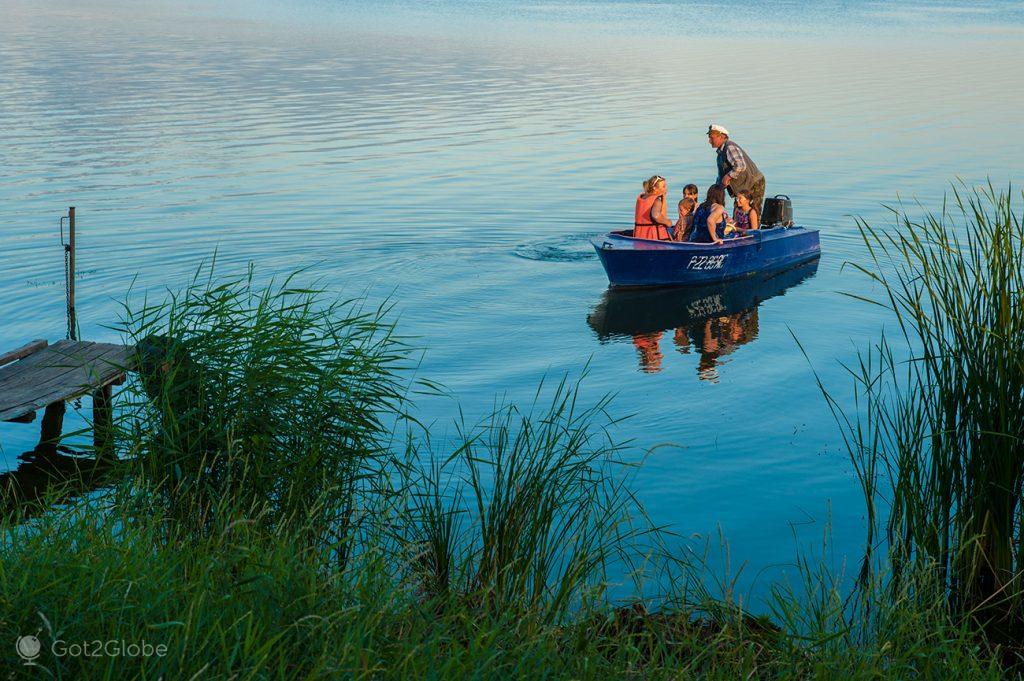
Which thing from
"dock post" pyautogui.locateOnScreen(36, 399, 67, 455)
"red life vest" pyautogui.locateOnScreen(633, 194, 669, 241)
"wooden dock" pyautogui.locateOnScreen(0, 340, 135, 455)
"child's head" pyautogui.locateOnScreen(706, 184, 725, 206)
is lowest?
"dock post" pyautogui.locateOnScreen(36, 399, 67, 455)

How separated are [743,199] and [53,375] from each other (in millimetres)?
10267

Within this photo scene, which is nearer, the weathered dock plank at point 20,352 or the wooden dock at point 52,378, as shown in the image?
the wooden dock at point 52,378

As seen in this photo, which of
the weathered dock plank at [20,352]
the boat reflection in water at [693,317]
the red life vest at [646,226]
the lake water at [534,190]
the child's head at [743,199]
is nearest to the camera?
the weathered dock plank at [20,352]

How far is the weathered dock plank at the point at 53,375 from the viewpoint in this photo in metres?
8.62

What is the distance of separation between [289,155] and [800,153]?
1142 centimetres

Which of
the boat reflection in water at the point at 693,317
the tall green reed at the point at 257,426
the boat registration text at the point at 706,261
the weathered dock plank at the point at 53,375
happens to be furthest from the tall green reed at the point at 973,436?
the boat registration text at the point at 706,261

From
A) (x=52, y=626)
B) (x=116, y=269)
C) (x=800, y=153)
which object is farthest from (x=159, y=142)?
(x=52, y=626)

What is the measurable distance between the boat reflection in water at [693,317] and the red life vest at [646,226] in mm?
768

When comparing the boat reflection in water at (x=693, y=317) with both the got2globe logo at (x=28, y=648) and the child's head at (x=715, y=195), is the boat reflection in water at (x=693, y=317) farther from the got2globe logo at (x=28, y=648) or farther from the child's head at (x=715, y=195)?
the got2globe logo at (x=28, y=648)

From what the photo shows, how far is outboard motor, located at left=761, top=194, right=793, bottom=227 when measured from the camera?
1694cm

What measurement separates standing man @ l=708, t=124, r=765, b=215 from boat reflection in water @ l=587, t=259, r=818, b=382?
4.42 feet

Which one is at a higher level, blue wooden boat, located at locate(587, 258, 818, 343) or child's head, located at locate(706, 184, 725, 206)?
child's head, located at locate(706, 184, 725, 206)

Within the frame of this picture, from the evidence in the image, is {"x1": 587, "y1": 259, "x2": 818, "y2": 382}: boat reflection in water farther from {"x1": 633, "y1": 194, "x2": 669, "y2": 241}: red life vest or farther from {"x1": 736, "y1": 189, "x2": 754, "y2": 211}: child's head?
{"x1": 736, "y1": 189, "x2": 754, "y2": 211}: child's head

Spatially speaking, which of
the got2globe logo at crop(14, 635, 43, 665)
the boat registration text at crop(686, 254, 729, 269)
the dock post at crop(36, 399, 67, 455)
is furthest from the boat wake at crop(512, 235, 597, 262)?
the got2globe logo at crop(14, 635, 43, 665)
